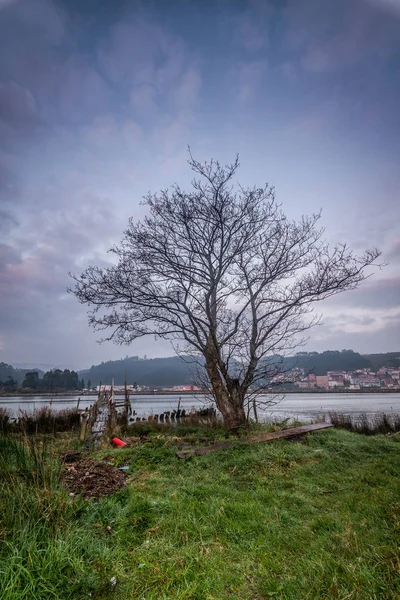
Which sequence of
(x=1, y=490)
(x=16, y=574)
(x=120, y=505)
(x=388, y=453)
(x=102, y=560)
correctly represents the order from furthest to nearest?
(x=388, y=453) → (x=120, y=505) → (x=1, y=490) → (x=102, y=560) → (x=16, y=574)

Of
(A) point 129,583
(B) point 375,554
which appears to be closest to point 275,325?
(B) point 375,554

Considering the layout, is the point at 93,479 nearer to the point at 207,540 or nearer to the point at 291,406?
the point at 207,540

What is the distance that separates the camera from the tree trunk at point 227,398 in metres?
11.6

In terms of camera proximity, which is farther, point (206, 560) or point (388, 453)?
point (388, 453)

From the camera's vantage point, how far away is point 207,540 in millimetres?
3744

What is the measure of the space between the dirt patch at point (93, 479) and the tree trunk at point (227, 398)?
5145mm

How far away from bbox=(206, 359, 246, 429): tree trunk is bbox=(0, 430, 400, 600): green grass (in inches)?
221

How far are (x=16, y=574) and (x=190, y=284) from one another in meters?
10.3

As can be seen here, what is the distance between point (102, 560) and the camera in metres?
3.12

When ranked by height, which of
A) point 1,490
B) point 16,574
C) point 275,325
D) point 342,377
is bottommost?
point 342,377

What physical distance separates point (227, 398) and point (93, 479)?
6541 millimetres

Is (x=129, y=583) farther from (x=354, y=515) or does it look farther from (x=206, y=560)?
(x=354, y=515)

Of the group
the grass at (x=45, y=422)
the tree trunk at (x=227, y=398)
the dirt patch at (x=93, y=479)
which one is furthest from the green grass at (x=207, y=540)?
the grass at (x=45, y=422)

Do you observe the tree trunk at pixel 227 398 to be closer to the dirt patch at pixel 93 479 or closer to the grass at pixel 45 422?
the dirt patch at pixel 93 479
